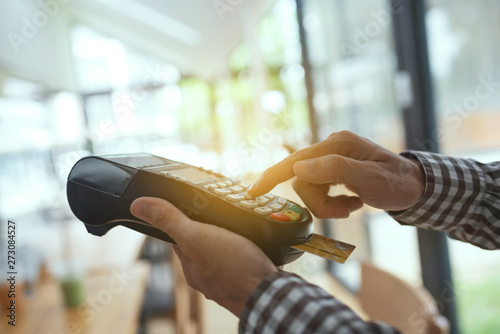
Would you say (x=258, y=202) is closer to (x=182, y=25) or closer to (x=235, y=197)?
(x=235, y=197)

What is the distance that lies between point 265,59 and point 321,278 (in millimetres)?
2505

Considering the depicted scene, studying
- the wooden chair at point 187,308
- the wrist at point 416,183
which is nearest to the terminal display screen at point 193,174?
the wrist at point 416,183

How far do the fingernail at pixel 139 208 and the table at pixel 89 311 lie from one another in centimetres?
59

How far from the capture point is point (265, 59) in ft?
14.3

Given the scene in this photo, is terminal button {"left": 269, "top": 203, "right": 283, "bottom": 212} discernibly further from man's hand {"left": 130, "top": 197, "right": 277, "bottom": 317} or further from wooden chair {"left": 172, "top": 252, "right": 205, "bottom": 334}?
wooden chair {"left": 172, "top": 252, "right": 205, "bottom": 334}

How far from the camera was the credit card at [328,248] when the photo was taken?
37cm

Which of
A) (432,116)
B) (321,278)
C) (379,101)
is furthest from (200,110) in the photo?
(432,116)

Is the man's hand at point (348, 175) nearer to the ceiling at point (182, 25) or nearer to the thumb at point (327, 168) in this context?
the thumb at point (327, 168)

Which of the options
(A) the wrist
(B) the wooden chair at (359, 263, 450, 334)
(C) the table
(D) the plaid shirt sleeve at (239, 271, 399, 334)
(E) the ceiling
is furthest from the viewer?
(E) the ceiling

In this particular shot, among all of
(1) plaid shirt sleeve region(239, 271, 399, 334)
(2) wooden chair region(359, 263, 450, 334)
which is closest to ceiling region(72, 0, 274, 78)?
(2) wooden chair region(359, 263, 450, 334)

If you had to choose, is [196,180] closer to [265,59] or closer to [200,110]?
[265,59]

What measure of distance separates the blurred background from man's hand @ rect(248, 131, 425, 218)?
155mm

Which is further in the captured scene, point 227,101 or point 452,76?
point 227,101

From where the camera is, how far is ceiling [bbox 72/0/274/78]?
399 cm
